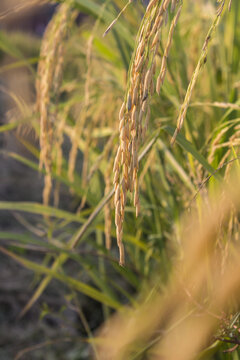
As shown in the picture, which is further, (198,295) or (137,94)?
(198,295)

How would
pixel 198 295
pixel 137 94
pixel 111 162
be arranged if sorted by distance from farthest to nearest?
pixel 111 162 → pixel 198 295 → pixel 137 94

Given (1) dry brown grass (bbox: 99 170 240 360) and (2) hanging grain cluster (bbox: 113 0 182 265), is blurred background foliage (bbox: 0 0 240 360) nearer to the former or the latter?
(1) dry brown grass (bbox: 99 170 240 360)

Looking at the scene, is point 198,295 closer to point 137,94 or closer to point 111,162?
point 111,162

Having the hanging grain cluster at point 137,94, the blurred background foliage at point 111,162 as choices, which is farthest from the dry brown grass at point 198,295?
the hanging grain cluster at point 137,94

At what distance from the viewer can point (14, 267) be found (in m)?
1.91

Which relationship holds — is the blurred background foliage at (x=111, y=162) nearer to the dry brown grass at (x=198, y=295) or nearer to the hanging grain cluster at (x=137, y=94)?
the dry brown grass at (x=198, y=295)

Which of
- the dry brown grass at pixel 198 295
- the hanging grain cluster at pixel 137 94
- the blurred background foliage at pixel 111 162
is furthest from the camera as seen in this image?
the blurred background foliage at pixel 111 162

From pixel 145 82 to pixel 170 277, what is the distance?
721 mm

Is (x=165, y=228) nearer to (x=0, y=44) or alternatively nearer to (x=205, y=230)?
(x=205, y=230)

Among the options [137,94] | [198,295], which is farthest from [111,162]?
[137,94]

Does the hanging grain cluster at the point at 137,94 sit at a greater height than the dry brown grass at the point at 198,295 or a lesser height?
greater

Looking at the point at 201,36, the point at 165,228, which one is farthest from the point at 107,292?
the point at 201,36

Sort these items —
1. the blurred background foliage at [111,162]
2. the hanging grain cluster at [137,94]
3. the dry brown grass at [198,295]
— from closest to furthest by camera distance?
the hanging grain cluster at [137,94] → the dry brown grass at [198,295] → the blurred background foliage at [111,162]

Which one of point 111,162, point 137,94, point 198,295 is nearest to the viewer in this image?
point 137,94
